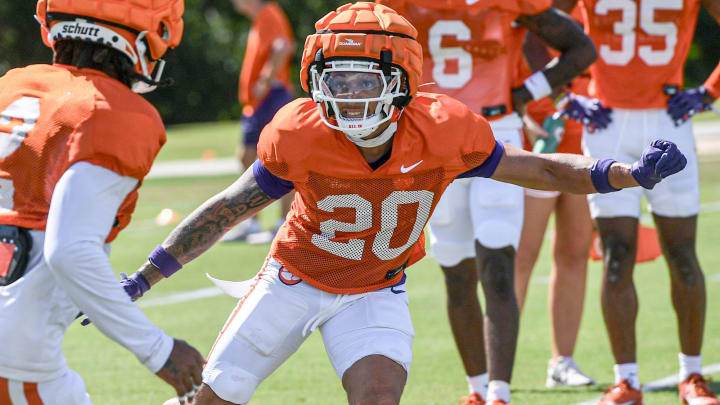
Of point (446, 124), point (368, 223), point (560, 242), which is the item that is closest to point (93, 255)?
point (368, 223)

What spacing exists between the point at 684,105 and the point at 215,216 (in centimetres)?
256

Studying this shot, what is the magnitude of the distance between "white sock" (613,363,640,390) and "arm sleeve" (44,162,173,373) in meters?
2.82

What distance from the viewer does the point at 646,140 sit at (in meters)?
5.60

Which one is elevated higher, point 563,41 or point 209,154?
point 563,41

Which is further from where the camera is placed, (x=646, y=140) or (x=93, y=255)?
(x=646, y=140)

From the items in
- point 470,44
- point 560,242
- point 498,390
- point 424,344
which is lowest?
point 424,344

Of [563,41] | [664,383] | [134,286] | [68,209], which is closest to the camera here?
[68,209]

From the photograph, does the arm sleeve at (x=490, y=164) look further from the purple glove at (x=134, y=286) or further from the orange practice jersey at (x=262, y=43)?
the orange practice jersey at (x=262, y=43)

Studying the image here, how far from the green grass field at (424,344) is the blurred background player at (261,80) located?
3.36 feet

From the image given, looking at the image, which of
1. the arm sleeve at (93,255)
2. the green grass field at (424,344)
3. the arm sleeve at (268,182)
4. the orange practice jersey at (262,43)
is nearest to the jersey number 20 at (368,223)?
the arm sleeve at (268,182)

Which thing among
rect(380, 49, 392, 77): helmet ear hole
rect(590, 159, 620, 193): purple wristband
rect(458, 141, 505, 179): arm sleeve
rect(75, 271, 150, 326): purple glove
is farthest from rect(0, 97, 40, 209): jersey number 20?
rect(590, 159, 620, 193): purple wristband

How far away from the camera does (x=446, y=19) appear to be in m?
5.47

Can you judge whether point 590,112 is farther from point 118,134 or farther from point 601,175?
point 118,134

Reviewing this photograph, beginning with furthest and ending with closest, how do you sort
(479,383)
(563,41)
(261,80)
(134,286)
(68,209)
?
(261,80) < (563,41) < (479,383) < (134,286) < (68,209)
